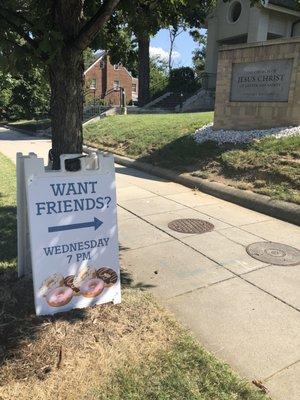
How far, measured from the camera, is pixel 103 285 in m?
3.36

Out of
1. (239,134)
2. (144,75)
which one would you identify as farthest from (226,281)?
(144,75)

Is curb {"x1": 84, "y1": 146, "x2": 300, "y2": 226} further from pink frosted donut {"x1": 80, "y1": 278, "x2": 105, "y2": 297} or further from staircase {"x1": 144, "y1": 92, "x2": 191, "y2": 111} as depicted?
staircase {"x1": 144, "y1": 92, "x2": 191, "y2": 111}

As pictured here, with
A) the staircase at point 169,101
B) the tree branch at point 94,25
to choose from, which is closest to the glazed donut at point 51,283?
the tree branch at point 94,25

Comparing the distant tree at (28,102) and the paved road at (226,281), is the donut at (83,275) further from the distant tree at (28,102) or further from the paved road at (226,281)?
the distant tree at (28,102)

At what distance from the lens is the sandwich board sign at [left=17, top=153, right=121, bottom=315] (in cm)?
306

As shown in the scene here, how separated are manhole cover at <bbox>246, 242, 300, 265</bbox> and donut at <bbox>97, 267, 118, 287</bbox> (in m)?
2.11

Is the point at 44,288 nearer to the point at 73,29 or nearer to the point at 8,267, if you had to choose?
the point at 8,267

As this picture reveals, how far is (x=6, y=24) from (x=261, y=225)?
429 cm

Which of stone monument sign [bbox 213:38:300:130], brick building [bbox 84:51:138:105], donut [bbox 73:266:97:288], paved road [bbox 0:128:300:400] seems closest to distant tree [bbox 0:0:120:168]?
donut [bbox 73:266:97:288]

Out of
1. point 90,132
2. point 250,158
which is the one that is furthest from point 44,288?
point 90,132

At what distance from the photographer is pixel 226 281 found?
426 centimetres

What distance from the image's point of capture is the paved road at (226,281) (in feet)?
10.1

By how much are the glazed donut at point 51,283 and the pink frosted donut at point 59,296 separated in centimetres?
3

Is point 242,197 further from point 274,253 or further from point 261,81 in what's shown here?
point 261,81
